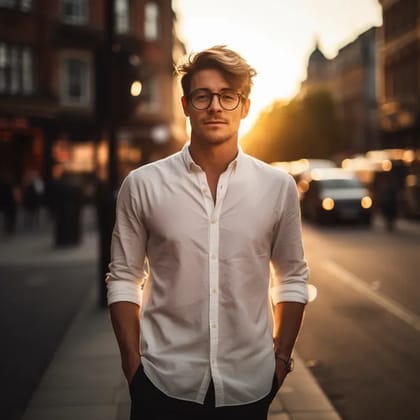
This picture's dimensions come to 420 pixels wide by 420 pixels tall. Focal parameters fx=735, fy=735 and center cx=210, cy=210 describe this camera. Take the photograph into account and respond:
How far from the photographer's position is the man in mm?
2363

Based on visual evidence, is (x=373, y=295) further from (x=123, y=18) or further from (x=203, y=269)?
(x=123, y=18)

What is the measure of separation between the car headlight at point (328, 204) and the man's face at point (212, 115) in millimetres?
20403

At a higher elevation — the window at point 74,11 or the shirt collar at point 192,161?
the window at point 74,11

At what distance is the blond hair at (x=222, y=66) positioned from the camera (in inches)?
96.7

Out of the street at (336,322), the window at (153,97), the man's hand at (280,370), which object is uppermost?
the window at (153,97)

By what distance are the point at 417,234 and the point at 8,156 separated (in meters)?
→ 18.9

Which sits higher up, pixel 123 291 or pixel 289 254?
pixel 289 254

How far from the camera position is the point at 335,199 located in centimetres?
2267

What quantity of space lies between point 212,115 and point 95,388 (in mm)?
3354

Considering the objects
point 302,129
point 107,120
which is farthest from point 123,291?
point 302,129

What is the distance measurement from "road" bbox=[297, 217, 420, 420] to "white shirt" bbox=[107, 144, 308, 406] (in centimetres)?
273

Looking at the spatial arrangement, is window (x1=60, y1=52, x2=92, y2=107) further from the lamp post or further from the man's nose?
the man's nose

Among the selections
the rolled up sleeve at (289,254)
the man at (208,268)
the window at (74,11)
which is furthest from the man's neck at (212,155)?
the window at (74,11)

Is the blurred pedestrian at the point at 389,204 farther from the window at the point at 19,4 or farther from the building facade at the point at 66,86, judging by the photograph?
the window at the point at 19,4
